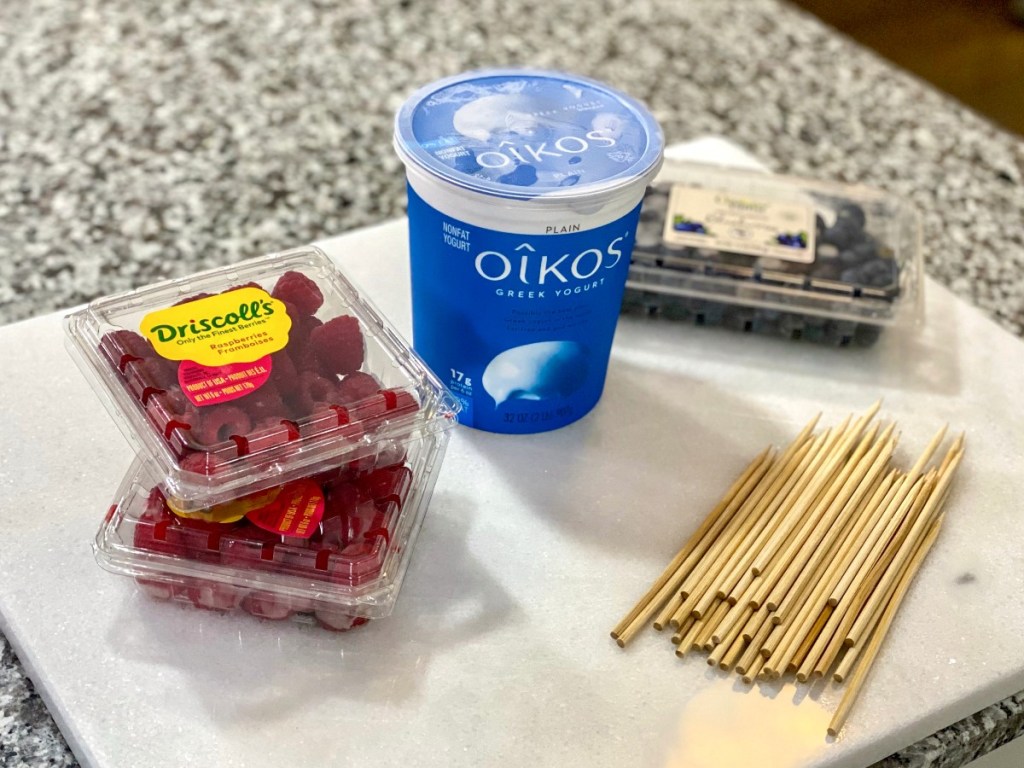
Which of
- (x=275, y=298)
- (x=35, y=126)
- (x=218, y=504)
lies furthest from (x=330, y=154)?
(x=218, y=504)

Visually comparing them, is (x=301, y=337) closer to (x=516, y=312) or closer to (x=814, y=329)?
(x=516, y=312)

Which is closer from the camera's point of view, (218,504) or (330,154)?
(218,504)

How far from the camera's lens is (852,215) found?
0.94 m

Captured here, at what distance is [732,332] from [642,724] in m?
0.39

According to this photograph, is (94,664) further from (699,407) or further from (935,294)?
(935,294)

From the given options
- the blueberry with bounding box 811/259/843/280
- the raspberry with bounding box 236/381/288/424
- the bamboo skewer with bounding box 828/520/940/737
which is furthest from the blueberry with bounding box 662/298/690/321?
the raspberry with bounding box 236/381/288/424

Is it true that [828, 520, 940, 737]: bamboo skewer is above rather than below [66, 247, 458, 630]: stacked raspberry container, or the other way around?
below

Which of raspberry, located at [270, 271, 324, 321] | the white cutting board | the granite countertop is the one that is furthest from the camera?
the granite countertop

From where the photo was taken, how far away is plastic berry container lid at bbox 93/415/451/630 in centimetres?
62

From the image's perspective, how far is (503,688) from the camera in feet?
2.07

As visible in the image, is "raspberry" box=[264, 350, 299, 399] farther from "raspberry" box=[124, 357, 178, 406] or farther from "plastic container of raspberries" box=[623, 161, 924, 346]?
"plastic container of raspberries" box=[623, 161, 924, 346]

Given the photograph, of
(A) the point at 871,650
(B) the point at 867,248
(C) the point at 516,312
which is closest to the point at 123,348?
(C) the point at 516,312

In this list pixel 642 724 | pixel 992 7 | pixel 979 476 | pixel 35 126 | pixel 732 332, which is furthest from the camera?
pixel 992 7

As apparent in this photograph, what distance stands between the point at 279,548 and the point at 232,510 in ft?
0.12
